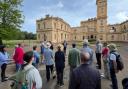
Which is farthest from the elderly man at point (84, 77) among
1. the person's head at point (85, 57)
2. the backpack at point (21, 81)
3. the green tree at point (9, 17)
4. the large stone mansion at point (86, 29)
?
the large stone mansion at point (86, 29)

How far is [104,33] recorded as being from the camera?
97500mm

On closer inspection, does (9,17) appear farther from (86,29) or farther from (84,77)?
(86,29)

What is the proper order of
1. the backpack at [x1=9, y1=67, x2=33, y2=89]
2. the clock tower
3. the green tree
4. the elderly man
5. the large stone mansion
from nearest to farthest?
1. the backpack at [x1=9, y1=67, x2=33, y2=89]
2. the elderly man
3. the green tree
4. the large stone mansion
5. the clock tower

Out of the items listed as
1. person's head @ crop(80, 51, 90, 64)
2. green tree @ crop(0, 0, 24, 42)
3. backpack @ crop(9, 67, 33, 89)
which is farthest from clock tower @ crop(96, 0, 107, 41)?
backpack @ crop(9, 67, 33, 89)

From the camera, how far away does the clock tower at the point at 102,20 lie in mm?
97406

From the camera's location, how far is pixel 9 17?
46.9m

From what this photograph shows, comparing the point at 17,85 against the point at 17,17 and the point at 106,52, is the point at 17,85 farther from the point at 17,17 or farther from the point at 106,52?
the point at 17,17

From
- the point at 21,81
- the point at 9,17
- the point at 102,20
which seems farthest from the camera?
the point at 102,20

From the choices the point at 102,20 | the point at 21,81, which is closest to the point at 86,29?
the point at 102,20

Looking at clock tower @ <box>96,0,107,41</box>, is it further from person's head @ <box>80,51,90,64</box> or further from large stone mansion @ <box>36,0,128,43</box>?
person's head @ <box>80,51,90,64</box>

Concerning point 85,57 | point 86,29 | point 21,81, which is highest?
A: point 86,29

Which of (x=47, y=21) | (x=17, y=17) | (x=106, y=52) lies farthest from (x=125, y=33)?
(x=106, y=52)

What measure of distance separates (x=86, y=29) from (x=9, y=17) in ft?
196

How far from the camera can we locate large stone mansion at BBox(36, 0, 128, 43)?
85250mm
